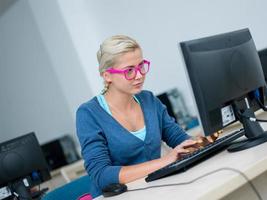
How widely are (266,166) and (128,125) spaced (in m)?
0.69

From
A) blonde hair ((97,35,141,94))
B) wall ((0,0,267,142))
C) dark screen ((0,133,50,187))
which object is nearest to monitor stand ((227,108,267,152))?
blonde hair ((97,35,141,94))

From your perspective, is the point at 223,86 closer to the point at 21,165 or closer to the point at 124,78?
the point at 124,78

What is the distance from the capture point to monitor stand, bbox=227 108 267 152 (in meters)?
1.45

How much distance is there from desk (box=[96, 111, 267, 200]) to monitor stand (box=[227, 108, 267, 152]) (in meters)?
0.03

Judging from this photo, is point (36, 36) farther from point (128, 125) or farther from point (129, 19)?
point (128, 125)

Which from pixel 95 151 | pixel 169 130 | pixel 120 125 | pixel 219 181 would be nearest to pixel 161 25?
pixel 169 130

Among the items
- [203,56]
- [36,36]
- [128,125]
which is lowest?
[128,125]

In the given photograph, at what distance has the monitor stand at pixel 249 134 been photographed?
1447mm

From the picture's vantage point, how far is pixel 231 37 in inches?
60.9

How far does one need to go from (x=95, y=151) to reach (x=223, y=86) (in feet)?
1.74

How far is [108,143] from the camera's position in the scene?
1.70m

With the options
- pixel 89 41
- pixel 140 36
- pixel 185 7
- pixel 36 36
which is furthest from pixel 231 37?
pixel 36 36

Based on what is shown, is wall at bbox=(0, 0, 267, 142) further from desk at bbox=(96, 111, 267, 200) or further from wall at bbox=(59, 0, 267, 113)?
desk at bbox=(96, 111, 267, 200)

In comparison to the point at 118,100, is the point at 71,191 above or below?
below
